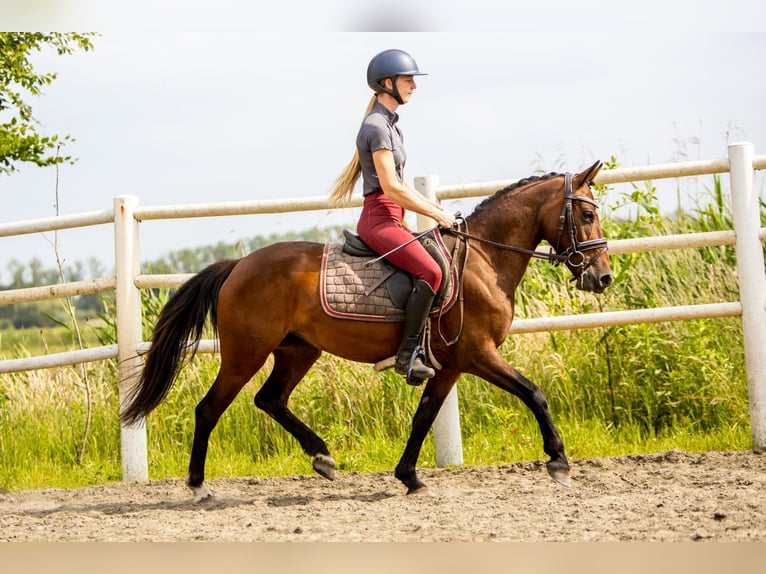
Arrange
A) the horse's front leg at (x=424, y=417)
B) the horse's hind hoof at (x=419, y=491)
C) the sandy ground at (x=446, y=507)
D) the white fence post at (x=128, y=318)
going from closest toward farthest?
the sandy ground at (x=446, y=507)
the horse's hind hoof at (x=419, y=491)
the horse's front leg at (x=424, y=417)
the white fence post at (x=128, y=318)

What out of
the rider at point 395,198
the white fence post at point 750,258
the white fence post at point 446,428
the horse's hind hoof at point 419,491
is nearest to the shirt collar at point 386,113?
the rider at point 395,198

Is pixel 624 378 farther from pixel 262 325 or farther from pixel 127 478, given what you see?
pixel 127 478

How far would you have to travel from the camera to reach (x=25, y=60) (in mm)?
9805

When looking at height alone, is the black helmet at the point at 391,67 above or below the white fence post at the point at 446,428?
above

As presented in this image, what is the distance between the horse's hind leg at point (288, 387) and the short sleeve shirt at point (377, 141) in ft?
3.87

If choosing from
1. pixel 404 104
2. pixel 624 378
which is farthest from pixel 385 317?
pixel 624 378

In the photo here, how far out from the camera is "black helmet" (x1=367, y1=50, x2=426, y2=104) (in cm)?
538

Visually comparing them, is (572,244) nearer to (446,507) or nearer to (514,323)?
(514,323)

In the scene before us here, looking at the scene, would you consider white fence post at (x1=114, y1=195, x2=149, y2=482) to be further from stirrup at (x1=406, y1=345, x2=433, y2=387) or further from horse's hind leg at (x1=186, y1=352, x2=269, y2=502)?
stirrup at (x1=406, y1=345, x2=433, y2=387)

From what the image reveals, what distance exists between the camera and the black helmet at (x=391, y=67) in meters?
5.38


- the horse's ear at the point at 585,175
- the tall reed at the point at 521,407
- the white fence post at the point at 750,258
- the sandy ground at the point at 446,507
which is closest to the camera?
the sandy ground at the point at 446,507

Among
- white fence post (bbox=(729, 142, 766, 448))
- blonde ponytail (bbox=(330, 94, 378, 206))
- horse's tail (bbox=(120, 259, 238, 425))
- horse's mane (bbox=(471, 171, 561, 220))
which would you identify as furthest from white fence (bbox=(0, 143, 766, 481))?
blonde ponytail (bbox=(330, 94, 378, 206))

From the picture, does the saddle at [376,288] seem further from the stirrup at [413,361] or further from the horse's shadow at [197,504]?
the horse's shadow at [197,504]

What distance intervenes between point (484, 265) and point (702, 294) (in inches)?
110
